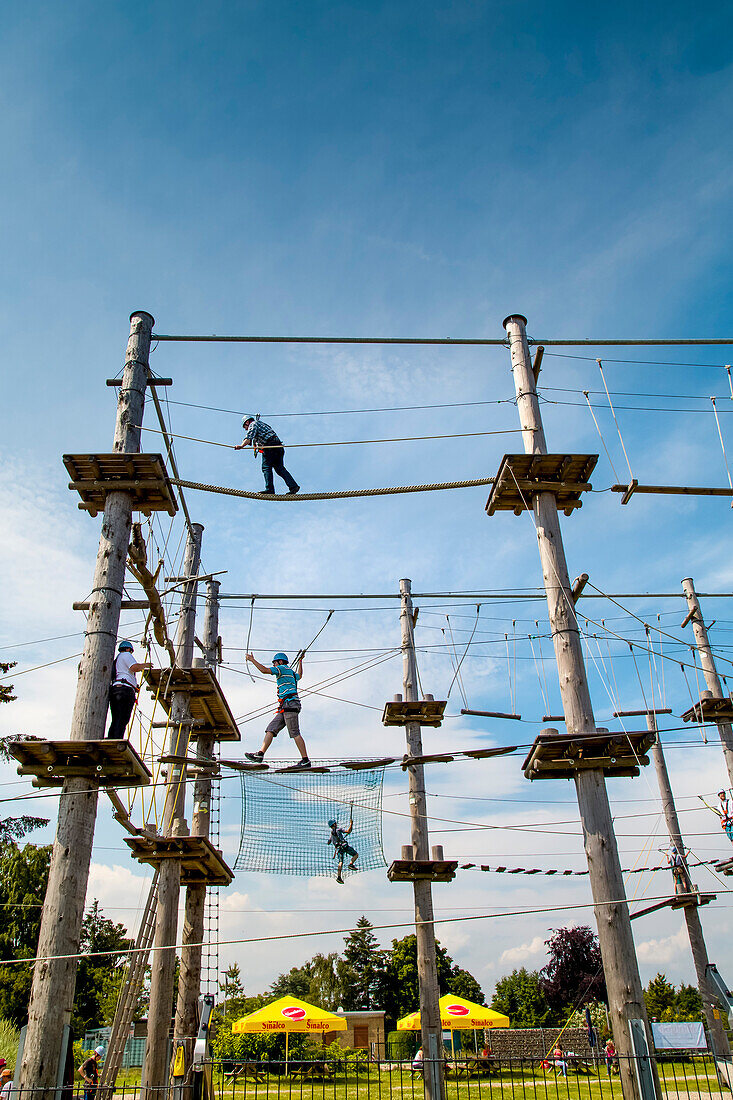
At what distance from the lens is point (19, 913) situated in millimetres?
29844

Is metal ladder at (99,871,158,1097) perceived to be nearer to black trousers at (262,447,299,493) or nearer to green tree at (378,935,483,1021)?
black trousers at (262,447,299,493)

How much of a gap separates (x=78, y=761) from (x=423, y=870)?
6.40m

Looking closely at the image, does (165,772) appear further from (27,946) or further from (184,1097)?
(27,946)

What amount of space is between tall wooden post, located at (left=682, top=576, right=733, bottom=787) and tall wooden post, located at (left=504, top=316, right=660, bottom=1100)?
6.01 metres

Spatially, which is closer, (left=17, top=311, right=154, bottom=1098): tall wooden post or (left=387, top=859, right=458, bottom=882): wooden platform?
(left=17, top=311, right=154, bottom=1098): tall wooden post

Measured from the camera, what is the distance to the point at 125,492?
7.19 metres

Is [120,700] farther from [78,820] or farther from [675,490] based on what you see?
[675,490]

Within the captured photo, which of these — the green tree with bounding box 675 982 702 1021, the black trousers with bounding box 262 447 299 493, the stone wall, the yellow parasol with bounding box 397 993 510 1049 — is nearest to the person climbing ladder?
the black trousers with bounding box 262 447 299 493

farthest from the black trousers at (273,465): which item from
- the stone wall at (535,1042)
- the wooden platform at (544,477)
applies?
the stone wall at (535,1042)

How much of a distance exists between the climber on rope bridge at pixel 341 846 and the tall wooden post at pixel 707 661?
6214 mm

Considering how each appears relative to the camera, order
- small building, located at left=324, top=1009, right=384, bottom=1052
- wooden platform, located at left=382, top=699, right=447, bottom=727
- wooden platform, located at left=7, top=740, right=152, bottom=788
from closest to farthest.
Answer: wooden platform, located at left=7, top=740, right=152, bottom=788 → wooden platform, located at left=382, top=699, right=447, bottom=727 → small building, located at left=324, top=1009, right=384, bottom=1052

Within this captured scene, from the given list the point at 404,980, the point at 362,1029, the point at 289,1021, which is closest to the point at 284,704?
the point at 289,1021

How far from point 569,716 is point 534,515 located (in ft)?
6.37

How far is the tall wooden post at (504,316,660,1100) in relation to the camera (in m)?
5.38
